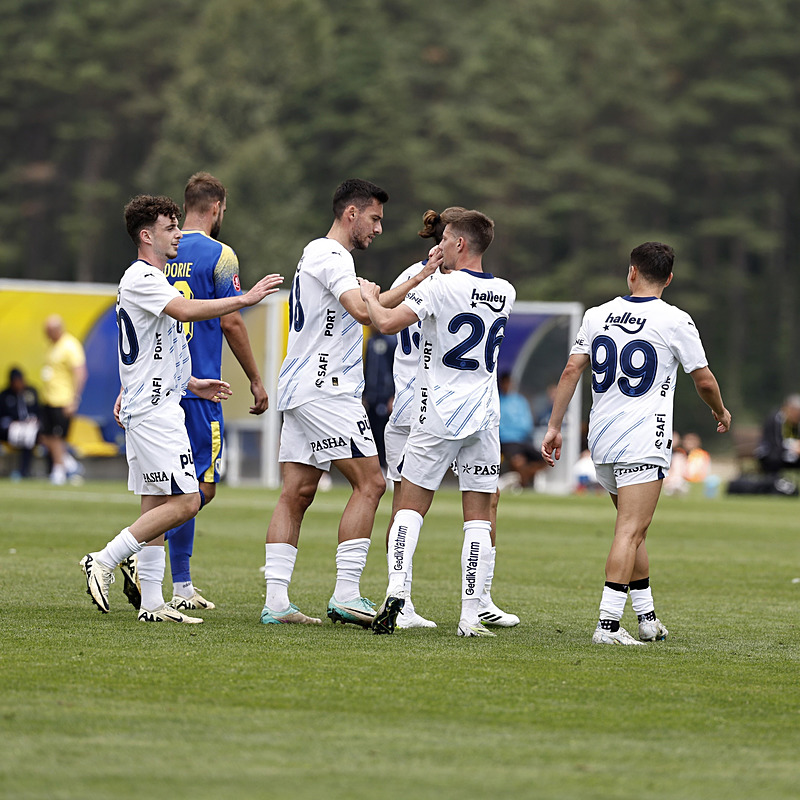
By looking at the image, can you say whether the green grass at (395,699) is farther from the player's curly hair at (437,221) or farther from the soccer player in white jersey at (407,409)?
the player's curly hair at (437,221)

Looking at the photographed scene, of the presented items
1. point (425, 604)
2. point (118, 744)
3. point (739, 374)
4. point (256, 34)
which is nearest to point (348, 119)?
point (256, 34)

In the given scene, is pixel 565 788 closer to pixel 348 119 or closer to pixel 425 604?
pixel 425 604

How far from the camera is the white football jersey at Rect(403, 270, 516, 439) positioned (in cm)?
771

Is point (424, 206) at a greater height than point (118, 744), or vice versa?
point (424, 206)

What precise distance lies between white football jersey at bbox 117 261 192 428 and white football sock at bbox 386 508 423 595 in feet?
4.15

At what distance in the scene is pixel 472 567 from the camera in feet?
25.5

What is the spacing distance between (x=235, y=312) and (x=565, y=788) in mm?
4091

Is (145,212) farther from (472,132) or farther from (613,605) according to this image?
(472,132)

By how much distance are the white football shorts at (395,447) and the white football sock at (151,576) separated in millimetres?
1562

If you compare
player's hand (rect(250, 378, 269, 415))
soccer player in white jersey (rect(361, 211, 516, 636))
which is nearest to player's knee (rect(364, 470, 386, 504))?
soccer player in white jersey (rect(361, 211, 516, 636))

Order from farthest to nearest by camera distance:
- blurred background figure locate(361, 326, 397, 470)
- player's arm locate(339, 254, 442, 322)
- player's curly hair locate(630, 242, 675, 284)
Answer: blurred background figure locate(361, 326, 397, 470)
player's curly hair locate(630, 242, 675, 284)
player's arm locate(339, 254, 442, 322)

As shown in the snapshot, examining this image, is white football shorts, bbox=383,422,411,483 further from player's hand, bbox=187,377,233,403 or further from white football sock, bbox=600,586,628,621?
white football sock, bbox=600,586,628,621

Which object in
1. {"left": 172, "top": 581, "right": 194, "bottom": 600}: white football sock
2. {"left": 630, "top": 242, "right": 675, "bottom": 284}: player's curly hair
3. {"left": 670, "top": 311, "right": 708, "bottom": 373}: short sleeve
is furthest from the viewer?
{"left": 172, "top": 581, "right": 194, "bottom": 600}: white football sock

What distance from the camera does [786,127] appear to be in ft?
207
